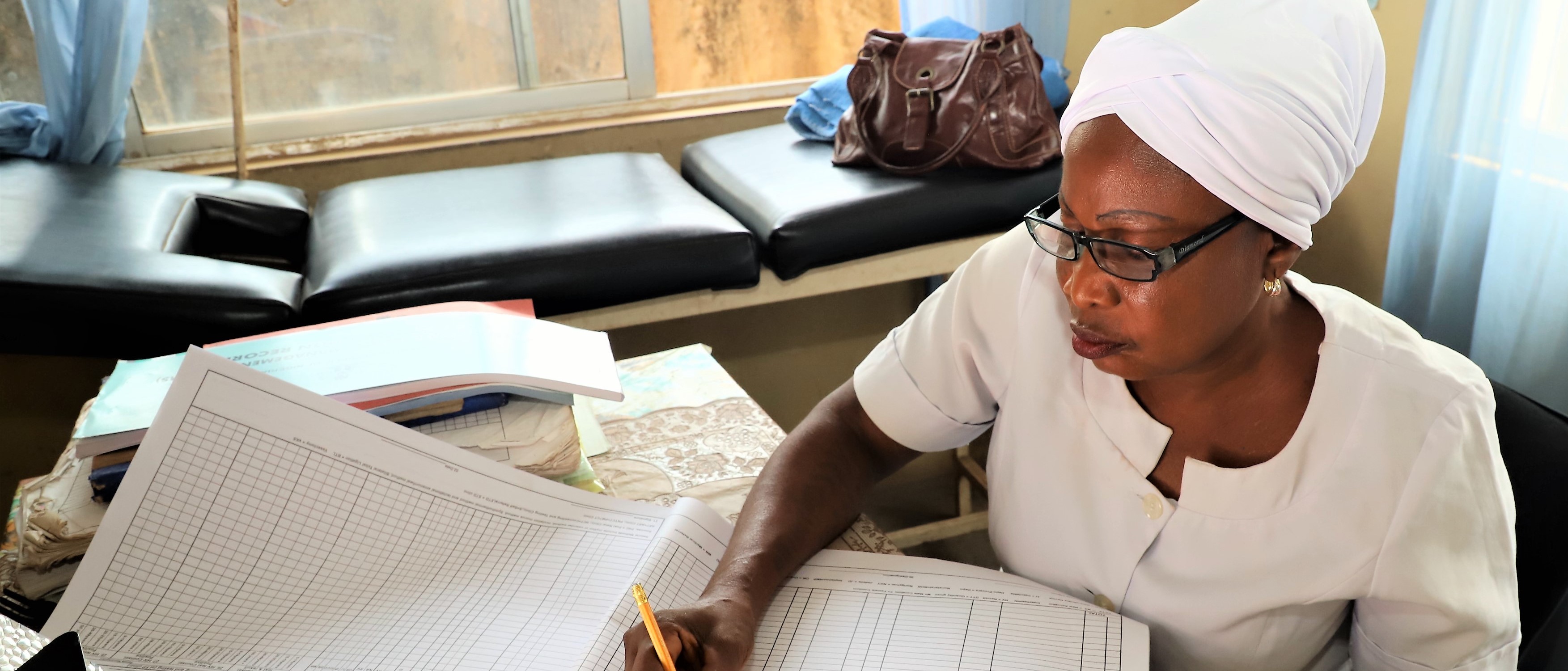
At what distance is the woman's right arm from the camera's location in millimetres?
727

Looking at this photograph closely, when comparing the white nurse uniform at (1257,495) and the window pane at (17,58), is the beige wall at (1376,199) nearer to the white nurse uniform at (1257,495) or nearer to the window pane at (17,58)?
the white nurse uniform at (1257,495)

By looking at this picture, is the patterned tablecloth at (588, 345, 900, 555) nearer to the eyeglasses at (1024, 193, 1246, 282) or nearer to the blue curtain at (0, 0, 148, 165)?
the eyeglasses at (1024, 193, 1246, 282)

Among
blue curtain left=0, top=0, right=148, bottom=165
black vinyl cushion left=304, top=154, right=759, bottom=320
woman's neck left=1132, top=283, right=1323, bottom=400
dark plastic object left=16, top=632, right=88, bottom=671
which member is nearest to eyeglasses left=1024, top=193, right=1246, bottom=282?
woman's neck left=1132, top=283, right=1323, bottom=400

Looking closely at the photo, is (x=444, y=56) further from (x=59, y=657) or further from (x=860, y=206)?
(x=59, y=657)

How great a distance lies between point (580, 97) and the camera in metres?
2.89

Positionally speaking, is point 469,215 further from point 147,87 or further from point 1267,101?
point 1267,101

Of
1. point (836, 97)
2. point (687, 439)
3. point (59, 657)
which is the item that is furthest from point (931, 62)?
point (59, 657)

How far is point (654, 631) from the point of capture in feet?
2.27

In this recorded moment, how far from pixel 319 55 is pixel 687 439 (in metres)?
2.10

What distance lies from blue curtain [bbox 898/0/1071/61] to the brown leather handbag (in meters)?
0.53

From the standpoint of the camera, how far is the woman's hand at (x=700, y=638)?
0.71 metres

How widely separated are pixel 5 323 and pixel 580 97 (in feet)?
5.25

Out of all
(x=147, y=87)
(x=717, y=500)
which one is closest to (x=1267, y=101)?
(x=717, y=500)

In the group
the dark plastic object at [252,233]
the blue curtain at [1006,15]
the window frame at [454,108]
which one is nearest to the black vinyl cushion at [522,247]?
the dark plastic object at [252,233]
